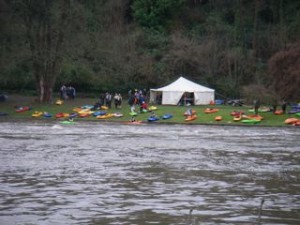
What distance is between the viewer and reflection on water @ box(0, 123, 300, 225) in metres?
14.4

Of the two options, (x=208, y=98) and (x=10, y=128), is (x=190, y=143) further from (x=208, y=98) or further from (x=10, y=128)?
(x=208, y=98)

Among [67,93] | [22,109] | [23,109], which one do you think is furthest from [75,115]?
[67,93]

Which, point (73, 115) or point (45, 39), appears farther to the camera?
point (45, 39)

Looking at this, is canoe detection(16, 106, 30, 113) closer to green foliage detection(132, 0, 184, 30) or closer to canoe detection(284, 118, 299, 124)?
canoe detection(284, 118, 299, 124)

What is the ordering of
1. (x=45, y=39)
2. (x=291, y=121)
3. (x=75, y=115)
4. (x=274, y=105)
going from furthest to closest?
(x=45, y=39) < (x=75, y=115) < (x=274, y=105) < (x=291, y=121)

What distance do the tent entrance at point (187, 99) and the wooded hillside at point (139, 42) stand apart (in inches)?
235

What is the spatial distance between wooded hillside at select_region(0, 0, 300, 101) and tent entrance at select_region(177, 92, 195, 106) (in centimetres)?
596

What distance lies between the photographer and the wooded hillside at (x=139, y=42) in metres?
63.6

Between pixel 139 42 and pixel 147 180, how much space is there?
62.0 m

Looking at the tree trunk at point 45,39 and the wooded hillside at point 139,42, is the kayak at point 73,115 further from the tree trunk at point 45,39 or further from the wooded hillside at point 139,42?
the wooded hillside at point 139,42

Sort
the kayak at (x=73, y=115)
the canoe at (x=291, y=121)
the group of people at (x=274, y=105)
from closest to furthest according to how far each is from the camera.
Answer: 1. the canoe at (x=291, y=121)
2. the group of people at (x=274, y=105)
3. the kayak at (x=73, y=115)

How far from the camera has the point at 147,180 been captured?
1986 cm

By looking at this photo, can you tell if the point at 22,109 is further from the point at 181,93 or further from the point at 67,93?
the point at 181,93

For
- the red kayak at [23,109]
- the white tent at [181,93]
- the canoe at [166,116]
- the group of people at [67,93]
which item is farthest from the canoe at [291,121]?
the group of people at [67,93]
